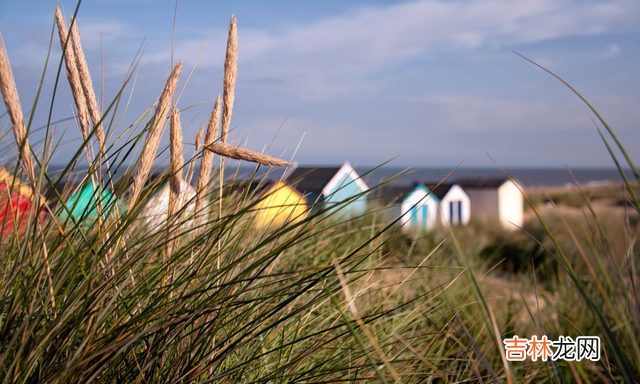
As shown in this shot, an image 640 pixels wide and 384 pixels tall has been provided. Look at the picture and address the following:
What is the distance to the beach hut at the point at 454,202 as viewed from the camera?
40.1ft

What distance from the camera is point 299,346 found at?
1364mm

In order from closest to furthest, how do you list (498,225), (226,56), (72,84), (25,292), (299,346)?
1. (25,292)
2. (72,84)
3. (226,56)
4. (299,346)
5. (498,225)

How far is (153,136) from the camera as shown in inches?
40.3

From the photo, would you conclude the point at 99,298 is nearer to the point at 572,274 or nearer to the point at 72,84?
the point at 72,84

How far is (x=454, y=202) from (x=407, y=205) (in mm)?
5371

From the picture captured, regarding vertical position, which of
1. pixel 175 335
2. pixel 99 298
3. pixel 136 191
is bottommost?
pixel 175 335

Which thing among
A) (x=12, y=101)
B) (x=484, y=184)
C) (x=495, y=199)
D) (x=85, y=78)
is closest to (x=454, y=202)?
(x=495, y=199)

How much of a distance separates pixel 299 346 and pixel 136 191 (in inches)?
31.2

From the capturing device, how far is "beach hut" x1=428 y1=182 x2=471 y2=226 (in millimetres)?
12227

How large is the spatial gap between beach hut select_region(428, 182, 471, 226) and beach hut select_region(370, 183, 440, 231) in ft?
2.64

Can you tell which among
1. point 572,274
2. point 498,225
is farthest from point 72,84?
point 498,225

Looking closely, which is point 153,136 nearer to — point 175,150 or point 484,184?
point 175,150

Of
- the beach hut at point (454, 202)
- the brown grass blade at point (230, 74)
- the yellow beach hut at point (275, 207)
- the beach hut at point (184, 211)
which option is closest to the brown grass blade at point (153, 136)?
the beach hut at point (184, 211)

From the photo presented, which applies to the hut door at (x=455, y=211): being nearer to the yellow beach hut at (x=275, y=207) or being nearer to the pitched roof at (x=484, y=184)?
the pitched roof at (x=484, y=184)
